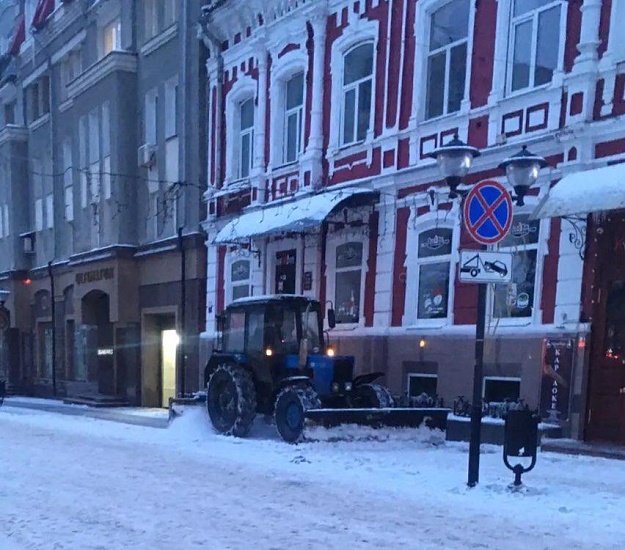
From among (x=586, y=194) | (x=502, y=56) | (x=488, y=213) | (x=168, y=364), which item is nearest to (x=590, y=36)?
(x=502, y=56)

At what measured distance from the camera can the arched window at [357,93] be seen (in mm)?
13883

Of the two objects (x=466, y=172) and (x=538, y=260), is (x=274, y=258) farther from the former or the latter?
(x=466, y=172)

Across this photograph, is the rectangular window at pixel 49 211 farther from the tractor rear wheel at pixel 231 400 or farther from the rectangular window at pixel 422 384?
the rectangular window at pixel 422 384

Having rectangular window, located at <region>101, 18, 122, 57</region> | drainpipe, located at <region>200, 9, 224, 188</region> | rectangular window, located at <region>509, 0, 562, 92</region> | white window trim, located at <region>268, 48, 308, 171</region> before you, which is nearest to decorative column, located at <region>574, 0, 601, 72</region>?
rectangular window, located at <region>509, 0, 562, 92</region>

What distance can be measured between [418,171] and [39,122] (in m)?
20.1

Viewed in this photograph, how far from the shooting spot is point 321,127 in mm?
14812

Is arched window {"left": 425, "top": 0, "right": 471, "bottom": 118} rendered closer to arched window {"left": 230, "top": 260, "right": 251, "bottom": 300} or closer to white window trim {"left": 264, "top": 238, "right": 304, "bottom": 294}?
white window trim {"left": 264, "top": 238, "right": 304, "bottom": 294}

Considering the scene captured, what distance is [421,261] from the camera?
41.0 feet

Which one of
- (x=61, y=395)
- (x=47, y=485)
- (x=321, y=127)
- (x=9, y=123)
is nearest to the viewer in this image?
(x=47, y=485)

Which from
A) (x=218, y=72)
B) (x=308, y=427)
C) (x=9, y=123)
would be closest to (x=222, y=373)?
(x=308, y=427)

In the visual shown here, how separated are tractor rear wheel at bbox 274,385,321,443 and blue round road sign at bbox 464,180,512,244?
154 inches

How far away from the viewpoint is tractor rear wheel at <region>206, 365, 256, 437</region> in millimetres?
10703

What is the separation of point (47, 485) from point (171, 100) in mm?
14449

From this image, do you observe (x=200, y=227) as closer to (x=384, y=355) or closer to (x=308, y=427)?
(x=384, y=355)
